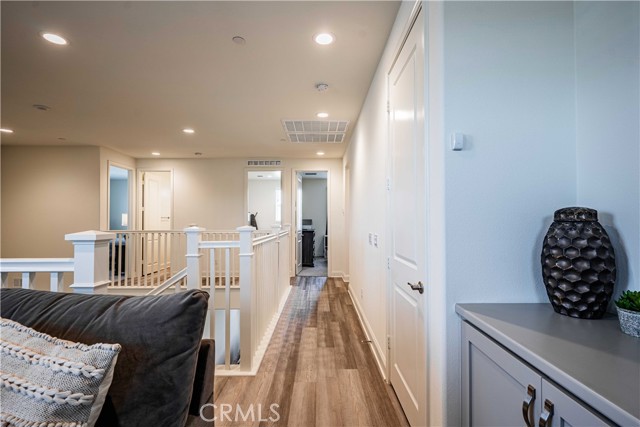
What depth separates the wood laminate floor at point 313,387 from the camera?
1.74 meters

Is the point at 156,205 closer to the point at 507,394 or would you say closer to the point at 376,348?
the point at 376,348

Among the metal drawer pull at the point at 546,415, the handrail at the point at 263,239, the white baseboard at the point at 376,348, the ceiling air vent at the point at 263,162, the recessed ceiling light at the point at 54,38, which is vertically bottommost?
the white baseboard at the point at 376,348

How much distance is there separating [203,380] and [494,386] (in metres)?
1.01

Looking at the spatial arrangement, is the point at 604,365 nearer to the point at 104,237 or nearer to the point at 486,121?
the point at 486,121

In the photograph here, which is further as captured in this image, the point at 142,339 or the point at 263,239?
the point at 263,239

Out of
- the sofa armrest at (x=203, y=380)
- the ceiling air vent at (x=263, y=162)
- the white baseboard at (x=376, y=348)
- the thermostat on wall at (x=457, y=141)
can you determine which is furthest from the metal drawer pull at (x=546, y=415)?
the ceiling air vent at (x=263, y=162)

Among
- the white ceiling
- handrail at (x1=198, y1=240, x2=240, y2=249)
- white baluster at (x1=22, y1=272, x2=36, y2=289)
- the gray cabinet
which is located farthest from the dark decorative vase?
white baluster at (x1=22, y1=272, x2=36, y2=289)

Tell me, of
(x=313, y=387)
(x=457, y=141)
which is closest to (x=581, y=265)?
(x=457, y=141)

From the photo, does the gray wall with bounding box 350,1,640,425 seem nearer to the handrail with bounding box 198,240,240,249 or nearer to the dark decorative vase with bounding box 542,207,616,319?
the dark decorative vase with bounding box 542,207,616,319

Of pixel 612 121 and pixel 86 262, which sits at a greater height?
pixel 612 121

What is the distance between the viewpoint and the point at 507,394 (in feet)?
3.00

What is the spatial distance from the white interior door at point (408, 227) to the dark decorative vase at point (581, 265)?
505 millimetres

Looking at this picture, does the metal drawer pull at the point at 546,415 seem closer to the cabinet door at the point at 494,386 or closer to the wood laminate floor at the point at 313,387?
the cabinet door at the point at 494,386

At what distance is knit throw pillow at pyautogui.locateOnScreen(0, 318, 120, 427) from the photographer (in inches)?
26.7
